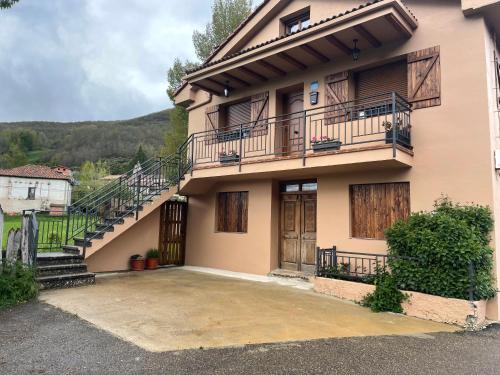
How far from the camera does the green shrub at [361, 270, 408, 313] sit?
258 inches

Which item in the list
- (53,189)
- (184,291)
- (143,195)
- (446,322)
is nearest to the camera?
(446,322)

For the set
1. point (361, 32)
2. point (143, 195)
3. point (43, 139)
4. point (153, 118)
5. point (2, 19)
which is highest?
point (153, 118)

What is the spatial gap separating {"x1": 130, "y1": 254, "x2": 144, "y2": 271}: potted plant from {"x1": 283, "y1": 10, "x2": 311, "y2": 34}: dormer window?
8764mm

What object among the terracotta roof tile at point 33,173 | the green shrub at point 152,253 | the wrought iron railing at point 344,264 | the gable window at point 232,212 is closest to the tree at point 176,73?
the gable window at point 232,212

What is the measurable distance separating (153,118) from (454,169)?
317ft

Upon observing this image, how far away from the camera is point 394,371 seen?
390 centimetres

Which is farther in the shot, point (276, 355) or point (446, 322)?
point (446, 322)

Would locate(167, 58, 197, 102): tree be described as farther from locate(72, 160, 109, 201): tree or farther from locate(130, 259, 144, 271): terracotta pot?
locate(72, 160, 109, 201): tree

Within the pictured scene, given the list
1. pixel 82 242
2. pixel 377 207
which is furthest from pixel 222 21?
pixel 377 207

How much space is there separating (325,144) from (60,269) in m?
7.07

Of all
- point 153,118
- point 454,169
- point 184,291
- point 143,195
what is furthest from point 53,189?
point 153,118

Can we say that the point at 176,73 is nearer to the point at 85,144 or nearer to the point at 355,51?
the point at 355,51

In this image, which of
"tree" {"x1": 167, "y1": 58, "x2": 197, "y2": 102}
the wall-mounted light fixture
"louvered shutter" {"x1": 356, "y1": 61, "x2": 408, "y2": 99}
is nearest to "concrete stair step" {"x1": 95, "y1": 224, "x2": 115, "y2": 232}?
"louvered shutter" {"x1": 356, "y1": 61, "x2": 408, "y2": 99}

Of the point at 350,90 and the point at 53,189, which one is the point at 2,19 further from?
the point at 53,189
